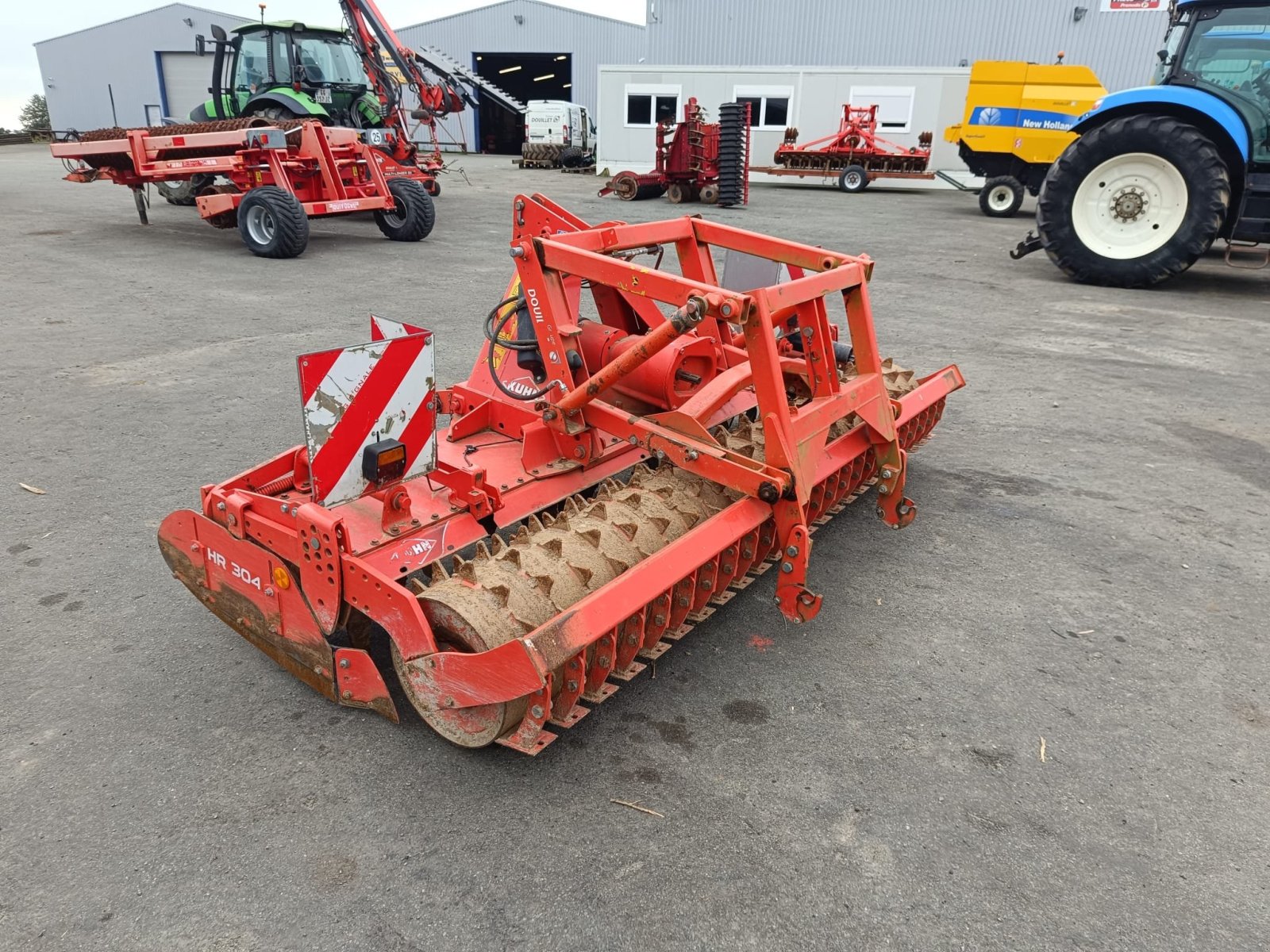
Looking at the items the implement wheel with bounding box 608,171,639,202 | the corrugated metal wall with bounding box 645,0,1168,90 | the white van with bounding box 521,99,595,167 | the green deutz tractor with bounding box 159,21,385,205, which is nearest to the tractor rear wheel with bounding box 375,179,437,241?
the green deutz tractor with bounding box 159,21,385,205

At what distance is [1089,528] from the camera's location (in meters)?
4.13

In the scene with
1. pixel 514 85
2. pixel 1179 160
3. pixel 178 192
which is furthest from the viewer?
pixel 514 85

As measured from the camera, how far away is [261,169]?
1036cm

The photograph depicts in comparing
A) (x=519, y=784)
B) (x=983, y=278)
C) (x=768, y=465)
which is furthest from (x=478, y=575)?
A: (x=983, y=278)

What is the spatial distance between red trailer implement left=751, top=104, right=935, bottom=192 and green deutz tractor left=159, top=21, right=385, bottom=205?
38.8 feet

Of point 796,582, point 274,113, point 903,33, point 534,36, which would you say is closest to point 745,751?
point 796,582

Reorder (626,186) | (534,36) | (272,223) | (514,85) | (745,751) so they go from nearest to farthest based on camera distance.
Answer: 1. (745,751)
2. (272,223)
3. (626,186)
4. (534,36)
5. (514,85)

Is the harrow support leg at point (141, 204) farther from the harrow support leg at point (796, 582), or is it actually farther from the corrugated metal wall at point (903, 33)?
the corrugated metal wall at point (903, 33)

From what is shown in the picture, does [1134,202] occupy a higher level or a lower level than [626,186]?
higher

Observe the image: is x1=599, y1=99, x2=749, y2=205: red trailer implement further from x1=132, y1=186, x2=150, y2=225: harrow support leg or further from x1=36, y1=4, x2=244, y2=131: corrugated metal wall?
x1=36, y1=4, x2=244, y2=131: corrugated metal wall

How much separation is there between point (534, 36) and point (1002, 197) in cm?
2701

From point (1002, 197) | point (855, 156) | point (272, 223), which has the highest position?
point (855, 156)

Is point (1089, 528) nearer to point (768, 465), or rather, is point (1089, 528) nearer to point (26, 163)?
point (768, 465)

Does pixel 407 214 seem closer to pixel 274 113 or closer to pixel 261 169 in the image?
pixel 261 169
